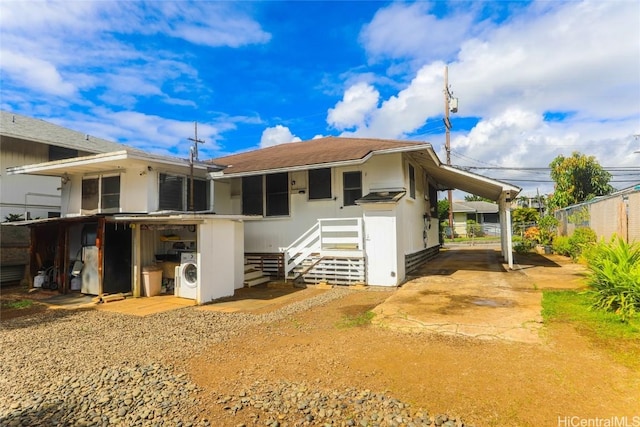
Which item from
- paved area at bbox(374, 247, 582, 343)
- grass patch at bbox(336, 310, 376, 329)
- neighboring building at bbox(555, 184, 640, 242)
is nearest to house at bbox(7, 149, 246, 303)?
grass patch at bbox(336, 310, 376, 329)

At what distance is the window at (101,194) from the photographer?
10.2 meters

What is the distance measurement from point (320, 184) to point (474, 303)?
18.3 ft

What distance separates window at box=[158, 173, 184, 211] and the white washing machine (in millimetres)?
2733

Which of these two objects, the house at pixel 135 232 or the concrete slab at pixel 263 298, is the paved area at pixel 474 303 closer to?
the concrete slab at pixel 263 298

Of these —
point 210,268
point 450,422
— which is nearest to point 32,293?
point 210,268

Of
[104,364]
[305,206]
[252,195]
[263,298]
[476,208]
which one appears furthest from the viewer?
[476,208]

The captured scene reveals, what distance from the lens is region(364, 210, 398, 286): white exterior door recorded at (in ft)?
28.0

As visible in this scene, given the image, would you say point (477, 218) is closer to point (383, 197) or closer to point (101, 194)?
point (383, 197)

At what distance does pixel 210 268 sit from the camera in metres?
7.75

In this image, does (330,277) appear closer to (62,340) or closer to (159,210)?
(159,210)

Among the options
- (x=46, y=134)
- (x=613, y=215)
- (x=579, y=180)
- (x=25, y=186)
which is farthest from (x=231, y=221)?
(x=579, y=180)

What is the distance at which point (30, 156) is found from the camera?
1309cm

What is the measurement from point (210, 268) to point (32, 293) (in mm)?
5489

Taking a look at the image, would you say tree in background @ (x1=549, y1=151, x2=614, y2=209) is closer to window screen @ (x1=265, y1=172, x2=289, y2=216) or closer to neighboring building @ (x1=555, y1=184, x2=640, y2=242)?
neighboring building @ (x1=555, y1=184, x2=640, y2=242)
